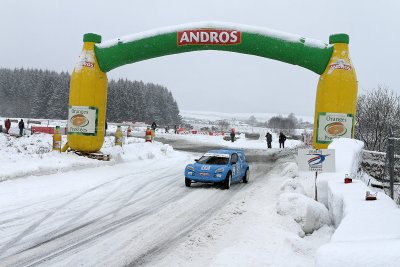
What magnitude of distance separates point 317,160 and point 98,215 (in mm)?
5722

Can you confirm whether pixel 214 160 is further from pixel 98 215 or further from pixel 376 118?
pixel 376 118

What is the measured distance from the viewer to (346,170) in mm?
Result: 11109

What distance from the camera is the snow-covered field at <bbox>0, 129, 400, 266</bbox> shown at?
6.11 meters

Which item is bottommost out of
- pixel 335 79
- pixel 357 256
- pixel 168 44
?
pixel 357 256

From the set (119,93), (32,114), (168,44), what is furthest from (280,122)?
(168,44)

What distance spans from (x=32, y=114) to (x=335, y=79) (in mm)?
94792

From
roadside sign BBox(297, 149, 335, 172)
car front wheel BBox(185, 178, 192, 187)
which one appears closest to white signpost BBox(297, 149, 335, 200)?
roadside sign BBox(297, 149, 335, 172)

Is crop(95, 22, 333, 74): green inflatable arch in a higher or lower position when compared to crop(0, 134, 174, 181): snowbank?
higher

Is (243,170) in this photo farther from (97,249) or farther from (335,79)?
(97,249)

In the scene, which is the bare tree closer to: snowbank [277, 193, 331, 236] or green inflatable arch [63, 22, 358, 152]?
green inflatable arch [63, 22, 358, 152]

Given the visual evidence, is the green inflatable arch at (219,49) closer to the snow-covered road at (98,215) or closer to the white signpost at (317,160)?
the snow-covered road at (98,215)

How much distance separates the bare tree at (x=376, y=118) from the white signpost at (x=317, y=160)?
18046mm

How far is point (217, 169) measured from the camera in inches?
575

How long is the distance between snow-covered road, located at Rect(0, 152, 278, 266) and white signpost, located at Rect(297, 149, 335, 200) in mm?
2606
